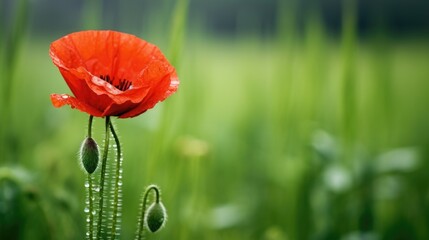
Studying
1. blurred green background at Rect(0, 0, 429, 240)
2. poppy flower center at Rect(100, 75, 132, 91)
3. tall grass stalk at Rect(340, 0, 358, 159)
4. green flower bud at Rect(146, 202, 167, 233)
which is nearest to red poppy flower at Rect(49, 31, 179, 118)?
poppy flower center at Rect(100, 75, 132, 91)

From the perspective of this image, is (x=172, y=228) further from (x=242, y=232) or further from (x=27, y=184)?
(x=27, y=184)

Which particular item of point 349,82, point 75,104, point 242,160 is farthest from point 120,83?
point 242,160

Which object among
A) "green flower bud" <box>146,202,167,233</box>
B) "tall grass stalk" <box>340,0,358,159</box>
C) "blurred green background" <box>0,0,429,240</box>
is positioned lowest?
"blurred green background" <box>0,0,429,240</box>

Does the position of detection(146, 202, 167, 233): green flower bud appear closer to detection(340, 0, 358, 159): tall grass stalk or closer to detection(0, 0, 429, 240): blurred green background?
detection(0, 0, 429, 240): blurred green background

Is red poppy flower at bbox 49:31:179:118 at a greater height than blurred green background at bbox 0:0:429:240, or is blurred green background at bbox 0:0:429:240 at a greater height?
red poppy flower at bbox 49:31:179:118

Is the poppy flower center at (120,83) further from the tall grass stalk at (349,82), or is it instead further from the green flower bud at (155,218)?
the tall grass stalk at (349,82)

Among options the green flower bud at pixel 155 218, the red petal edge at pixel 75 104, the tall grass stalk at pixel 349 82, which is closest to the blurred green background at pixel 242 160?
the tall grass stalk at pixel 349 82
